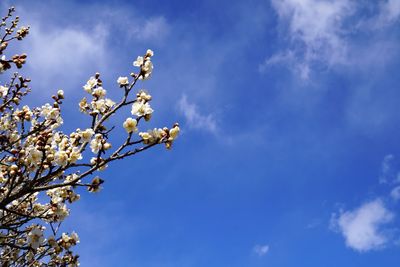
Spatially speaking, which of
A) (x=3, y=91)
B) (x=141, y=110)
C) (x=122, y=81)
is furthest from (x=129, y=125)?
(x=3, y=91)

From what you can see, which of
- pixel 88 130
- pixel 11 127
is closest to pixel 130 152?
pixel 88 130

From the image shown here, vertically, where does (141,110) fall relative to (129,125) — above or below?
above

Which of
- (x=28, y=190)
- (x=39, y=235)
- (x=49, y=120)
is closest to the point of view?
(x=28, y=190)

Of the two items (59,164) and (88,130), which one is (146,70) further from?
(59,164)

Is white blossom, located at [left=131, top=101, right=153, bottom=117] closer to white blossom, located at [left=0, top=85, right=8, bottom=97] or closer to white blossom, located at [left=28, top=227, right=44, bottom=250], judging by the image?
white blossom, located at [left=28, top=227, right=44, bottom=250]

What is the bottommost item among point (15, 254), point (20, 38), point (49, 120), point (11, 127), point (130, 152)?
point (130, 152)

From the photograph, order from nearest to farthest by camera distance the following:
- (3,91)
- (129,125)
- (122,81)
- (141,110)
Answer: (129,125) < (141,110) < (122,81) < (3,91)

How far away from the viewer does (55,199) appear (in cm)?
553

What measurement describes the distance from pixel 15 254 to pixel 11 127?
225 centimetres

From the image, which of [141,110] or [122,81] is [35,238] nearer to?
[141,110]

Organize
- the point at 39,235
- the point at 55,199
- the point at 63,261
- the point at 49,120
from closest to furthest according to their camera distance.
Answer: the point at 39,235 → the point at 55,199 → the point at 49,120 → the point at 63,261

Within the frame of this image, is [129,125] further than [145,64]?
No

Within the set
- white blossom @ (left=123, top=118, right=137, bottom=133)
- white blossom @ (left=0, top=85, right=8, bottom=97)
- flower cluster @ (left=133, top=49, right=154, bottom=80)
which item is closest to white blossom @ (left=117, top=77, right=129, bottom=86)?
flower cluster @ (left=133, top=49, right=154, bottom=80)

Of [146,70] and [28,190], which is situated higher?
[146,70]
